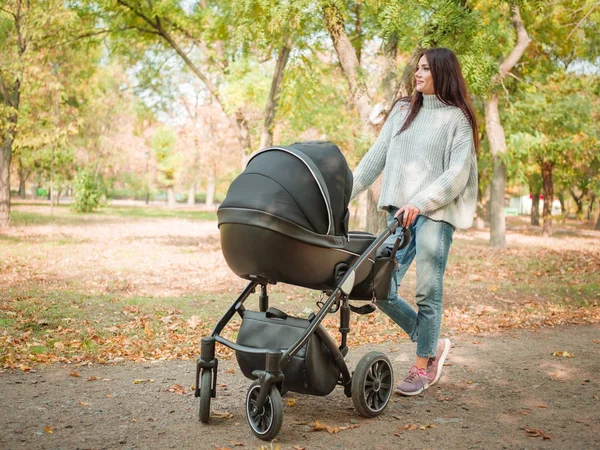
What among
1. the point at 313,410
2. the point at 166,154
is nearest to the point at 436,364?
the point at 313,410

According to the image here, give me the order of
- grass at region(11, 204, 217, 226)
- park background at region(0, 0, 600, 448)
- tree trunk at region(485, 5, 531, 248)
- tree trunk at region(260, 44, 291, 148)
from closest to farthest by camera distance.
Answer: park background at region(0, 0, 600, 448)
tree trunk at region(260, 44, 291, 148)
tree trunk at region(485, 5, 531, 248)
grass at region(11, 204, 217, 226)

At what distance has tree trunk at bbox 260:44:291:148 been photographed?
1533cm

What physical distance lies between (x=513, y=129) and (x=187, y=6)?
10.7 metres

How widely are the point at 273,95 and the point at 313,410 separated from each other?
12571 millimetres

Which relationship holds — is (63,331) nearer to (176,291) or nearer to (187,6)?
(176,291)

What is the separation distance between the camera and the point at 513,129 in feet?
68.6

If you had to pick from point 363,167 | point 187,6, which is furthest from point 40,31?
point 363,167

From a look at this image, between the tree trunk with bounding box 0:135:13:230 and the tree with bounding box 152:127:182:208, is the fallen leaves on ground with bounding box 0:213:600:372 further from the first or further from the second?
the tree with bounding box 152:127:182:208

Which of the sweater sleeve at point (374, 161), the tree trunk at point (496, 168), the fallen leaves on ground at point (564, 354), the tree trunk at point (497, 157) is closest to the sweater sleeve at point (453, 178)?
the sweater sleeve at point (374, 161)

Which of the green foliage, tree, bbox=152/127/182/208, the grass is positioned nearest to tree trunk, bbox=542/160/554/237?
the grass

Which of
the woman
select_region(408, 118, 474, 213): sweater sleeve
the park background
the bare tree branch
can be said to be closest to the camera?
select_region(408, 118, 474, 213): sweater sleeve

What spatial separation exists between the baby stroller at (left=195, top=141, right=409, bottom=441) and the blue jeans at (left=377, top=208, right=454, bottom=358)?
0.36 meters

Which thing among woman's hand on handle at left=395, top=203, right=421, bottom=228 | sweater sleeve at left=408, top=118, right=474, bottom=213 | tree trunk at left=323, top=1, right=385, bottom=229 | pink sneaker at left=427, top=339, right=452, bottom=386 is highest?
tree trunk at left=323, top=1, right=385, bottom=229

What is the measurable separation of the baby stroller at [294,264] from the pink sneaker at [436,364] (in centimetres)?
68
